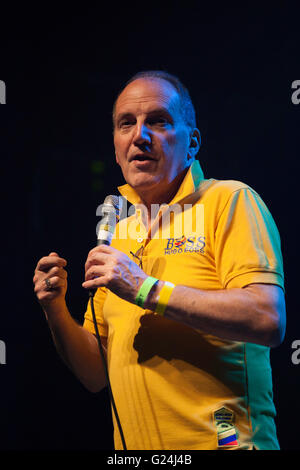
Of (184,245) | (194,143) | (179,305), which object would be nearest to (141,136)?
(194,143)

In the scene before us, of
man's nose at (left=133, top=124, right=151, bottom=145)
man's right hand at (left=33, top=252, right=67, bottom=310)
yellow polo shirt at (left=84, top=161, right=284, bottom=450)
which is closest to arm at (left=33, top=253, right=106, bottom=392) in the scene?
man's right hand at (left=33, top=252, right=67, bottom=310)

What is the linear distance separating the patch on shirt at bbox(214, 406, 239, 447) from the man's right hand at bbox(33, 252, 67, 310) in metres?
0.72

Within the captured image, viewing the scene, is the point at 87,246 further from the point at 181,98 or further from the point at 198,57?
the point at 198,57

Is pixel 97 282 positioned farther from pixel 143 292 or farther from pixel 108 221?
pixel 108 221

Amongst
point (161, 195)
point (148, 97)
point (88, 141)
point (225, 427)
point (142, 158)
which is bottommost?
point (225, 427)

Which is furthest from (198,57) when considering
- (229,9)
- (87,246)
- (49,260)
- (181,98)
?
(49,260)

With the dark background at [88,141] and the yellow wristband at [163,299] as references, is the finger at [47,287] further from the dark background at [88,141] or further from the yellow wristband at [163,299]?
the dark background at [88,141]

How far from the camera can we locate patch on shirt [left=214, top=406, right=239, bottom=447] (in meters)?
1.21

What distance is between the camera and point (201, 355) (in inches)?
51.9

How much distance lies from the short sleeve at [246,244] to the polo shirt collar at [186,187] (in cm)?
22

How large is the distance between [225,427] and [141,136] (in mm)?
1038

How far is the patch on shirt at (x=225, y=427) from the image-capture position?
121 centimetres

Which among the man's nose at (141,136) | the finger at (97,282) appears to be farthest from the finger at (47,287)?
the man's nose at (141,136)

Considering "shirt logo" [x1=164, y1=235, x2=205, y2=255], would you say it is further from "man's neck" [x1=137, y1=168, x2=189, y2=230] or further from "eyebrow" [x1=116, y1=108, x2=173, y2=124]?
"eyebrow" [x1=116, y1=108, x2=173, y2=124]
